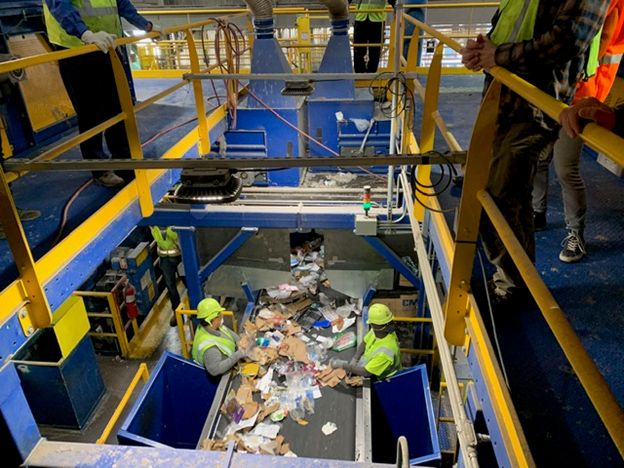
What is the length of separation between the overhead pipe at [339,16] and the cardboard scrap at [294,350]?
4.97 m

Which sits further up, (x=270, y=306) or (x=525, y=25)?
(x=525, y=25)

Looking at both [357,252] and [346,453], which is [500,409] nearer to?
[346,453]

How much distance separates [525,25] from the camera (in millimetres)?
2080

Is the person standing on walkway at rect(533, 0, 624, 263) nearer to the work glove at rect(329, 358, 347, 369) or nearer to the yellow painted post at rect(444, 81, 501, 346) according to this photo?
the yellow painted post at rect(444, 81, 501, 346)

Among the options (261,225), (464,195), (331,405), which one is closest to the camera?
(464,195)

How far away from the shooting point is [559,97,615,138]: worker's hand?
3.93 ft

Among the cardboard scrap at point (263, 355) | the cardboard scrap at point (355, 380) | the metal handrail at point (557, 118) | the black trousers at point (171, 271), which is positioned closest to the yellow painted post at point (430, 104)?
the metal handrail at point (557, 118)

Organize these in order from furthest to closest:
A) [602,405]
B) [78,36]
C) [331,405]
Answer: [331,405]
[78,36]
[602,405]

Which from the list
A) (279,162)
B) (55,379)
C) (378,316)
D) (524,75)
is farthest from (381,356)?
(55,379)

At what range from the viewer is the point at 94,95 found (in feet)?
11.8

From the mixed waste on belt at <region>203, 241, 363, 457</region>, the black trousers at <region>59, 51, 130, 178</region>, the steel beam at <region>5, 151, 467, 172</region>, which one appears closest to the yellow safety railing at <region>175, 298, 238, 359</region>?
the mixed waste on belt at <region>203, 241, 363, 457</region>

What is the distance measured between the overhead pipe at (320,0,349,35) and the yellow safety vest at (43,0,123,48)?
14.3 ft

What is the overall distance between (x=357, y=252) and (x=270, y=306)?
1.57 meters

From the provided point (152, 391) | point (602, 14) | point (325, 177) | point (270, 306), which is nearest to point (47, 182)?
point (152, 391)
